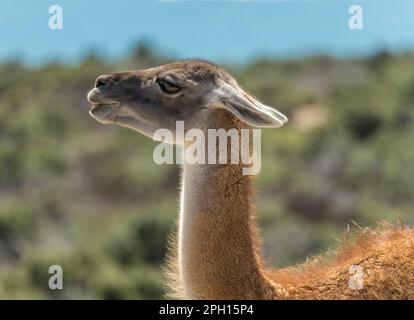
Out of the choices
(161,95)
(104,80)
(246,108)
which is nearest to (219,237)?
(246,108)

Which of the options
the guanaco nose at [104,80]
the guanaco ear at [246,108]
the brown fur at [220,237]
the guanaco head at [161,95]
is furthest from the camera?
the guanaco nose at [104,80]

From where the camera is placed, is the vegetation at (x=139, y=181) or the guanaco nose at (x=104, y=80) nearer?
the guanaco nose at (x=104, y=80)

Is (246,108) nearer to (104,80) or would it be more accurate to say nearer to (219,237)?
(219,237)

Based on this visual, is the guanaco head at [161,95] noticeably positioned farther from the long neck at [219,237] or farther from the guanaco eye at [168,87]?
the long neck at [219,237]

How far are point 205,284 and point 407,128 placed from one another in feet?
91.7

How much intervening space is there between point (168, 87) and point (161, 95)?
73 mm

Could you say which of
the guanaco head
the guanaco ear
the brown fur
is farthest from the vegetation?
the guanaco ear

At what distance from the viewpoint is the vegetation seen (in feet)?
68.6

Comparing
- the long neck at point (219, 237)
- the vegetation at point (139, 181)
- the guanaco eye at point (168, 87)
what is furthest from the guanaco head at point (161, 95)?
the vegetation at point (139, 181)

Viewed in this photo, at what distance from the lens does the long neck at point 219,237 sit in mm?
5938

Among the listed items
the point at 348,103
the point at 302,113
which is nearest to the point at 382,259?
the point at 348,103

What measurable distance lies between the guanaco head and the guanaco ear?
0.17 ft

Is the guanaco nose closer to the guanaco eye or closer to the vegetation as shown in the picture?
the guanaco eye
